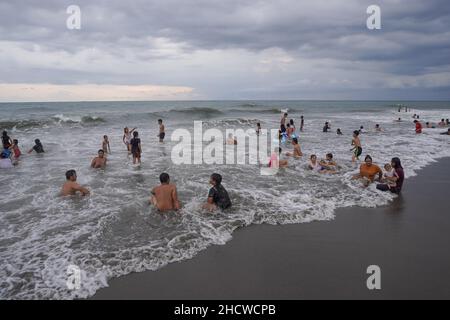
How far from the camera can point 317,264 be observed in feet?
16.4

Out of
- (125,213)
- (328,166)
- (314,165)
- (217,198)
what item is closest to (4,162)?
(125,213)

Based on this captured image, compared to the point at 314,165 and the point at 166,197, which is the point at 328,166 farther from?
the point at 166,197

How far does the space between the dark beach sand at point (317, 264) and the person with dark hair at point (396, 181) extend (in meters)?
1.72

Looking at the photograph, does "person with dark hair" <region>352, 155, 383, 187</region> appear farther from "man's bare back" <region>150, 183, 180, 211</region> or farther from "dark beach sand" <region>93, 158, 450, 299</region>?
"man's bare back" <region>150, 183, 180, 211</region>

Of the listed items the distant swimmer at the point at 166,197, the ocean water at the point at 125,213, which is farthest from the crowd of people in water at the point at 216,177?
the ocean water at the point at 125,213

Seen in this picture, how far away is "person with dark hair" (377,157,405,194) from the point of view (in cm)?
860

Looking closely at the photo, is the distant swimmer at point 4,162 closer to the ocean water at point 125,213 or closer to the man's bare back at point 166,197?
the ocean water at point 125,213

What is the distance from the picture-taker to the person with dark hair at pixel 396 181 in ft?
28.2

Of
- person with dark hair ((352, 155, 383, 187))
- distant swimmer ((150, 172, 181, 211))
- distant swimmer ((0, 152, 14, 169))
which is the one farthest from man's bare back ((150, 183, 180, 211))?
distant swimmer ((0, 152, 14, 169))

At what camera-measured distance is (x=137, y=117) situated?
128ft

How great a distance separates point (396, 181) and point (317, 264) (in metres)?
4.93

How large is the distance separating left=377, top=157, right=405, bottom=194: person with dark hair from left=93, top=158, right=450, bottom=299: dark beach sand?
1719mm
